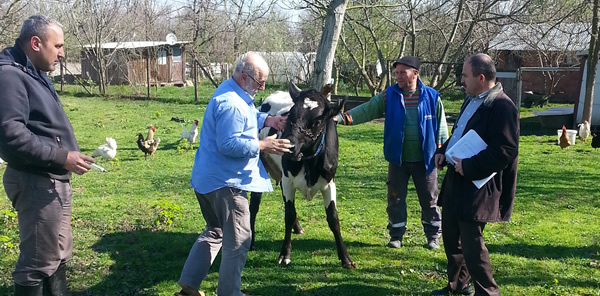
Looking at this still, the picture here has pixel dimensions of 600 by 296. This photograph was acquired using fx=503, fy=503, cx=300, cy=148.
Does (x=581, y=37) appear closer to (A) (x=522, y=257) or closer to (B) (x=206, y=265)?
(A) (x=522, y=257)

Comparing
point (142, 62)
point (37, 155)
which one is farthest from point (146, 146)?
point (142, 62)

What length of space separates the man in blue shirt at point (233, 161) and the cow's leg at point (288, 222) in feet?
4.27

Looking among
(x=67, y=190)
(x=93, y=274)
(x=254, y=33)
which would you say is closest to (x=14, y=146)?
(x=67, y=190)

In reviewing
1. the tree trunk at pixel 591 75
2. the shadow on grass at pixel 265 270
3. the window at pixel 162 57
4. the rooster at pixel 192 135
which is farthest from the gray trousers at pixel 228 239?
the window at pixel 162 57

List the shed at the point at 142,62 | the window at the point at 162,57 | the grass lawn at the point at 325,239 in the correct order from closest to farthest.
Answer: the grass lawn at the point at 325,239 < the shed at the point at 142,62 < the window at the point at 162,57

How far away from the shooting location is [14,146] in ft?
9.50

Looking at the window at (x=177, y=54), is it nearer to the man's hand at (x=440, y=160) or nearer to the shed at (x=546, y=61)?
the shed at (x=546, y=61)

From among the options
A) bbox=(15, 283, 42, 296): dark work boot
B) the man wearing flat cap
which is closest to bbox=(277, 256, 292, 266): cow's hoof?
the man wearing flat cap

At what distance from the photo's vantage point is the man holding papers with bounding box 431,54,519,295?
356 centimetres

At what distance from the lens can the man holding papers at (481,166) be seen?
3559 millimetres

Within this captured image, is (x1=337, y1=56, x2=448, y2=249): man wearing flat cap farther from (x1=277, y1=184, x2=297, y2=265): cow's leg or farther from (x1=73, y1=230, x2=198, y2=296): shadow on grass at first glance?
(x1=73, y1=230, x2=198, y2=296): shadow on grass

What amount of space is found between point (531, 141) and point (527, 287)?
9118mm

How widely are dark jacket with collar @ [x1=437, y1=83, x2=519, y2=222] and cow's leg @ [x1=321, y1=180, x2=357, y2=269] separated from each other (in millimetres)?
1341

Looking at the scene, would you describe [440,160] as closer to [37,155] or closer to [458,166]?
[458,166]
